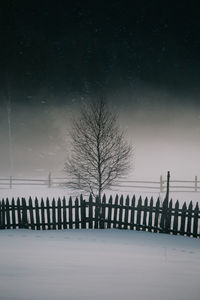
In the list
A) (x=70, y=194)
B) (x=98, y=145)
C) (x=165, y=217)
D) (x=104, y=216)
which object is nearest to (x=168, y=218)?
(x=165, y=217)

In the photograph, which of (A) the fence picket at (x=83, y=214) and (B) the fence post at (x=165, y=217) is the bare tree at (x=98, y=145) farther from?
(B) the fence post at (x=165, y=217)

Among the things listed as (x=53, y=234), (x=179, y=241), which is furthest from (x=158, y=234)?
(x=53, y=234)

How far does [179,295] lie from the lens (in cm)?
564

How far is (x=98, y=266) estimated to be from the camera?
7.41 metres

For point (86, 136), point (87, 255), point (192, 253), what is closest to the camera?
point (87, 255)

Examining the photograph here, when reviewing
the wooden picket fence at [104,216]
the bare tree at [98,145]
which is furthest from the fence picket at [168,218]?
the bare tree at [98,145]

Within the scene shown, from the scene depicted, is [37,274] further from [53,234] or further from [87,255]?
[53,234]

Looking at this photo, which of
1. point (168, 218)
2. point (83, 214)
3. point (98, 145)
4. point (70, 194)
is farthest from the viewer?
point (70, 194)

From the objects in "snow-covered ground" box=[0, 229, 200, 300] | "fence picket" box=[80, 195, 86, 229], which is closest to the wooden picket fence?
"fence picket" box=[80, 195, 86, 229]

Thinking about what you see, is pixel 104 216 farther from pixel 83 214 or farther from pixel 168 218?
pixel 168 218

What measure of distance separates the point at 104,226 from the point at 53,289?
792 centimetres

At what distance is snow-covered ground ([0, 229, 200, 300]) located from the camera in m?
5.59

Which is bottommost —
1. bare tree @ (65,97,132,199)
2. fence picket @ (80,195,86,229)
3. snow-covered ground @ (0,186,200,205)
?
snow-covered ground @ (0,186,200,205)

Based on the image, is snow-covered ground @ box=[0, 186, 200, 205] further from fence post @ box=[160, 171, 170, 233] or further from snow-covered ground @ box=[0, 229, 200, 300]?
snow-covered ground @ box=[0, 229, 200, 300]
